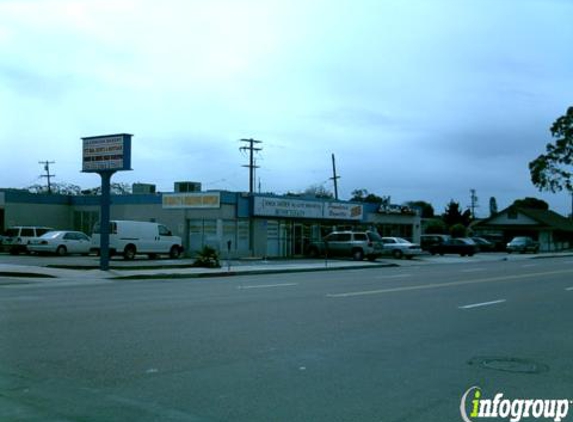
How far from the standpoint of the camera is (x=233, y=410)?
21.4ft

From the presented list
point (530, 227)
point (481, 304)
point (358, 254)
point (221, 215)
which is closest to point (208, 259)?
point (221, 215)

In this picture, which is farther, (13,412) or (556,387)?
(556,387)

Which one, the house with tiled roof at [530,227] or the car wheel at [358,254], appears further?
the house with tiled roof at [530,227]

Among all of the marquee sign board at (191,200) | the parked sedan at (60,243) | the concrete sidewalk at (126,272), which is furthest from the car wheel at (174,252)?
the concrete sidewalk at (126,272)

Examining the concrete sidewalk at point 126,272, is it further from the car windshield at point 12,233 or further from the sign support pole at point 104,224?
the car windshield at point 12,233

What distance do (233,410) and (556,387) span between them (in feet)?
11.9

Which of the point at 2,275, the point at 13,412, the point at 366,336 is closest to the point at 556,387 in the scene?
the point at 366,336

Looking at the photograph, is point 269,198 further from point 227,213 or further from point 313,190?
point 313,190

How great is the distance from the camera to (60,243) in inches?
1528

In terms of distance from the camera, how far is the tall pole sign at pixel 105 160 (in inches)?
1052

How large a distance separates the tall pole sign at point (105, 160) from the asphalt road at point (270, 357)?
1094 cm

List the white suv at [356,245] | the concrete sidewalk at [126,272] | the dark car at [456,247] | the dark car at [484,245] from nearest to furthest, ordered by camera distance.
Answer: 1. the concrete sidewalk at [126,272]
2. the white suv at [356,245]
3. the dark car at [456,247]
4. the dark car at [484,245]

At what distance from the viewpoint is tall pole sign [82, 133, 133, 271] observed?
87.7 feet

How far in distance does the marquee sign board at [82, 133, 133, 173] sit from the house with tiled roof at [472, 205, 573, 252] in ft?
191
